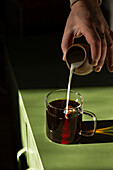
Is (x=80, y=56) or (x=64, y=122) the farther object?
(x=80, y=56)

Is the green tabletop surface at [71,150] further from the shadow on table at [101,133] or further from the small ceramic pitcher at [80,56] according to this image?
the small ceramic pitcher at [80,56]

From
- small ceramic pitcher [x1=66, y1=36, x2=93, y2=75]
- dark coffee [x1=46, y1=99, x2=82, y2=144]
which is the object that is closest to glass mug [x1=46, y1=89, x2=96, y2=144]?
dark coffee [x1=46, y1=99, x2=82, y2=144]

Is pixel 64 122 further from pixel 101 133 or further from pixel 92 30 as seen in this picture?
pixel 92 30

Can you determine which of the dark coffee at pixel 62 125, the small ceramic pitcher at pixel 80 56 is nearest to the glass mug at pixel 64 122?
the dark coffee at pixel 62 125

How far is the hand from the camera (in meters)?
1.01

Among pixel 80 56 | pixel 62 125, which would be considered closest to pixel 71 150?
pixel 62 125

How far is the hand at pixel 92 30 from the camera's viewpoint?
3.32 ft

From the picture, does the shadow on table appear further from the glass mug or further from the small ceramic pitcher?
the small ceramic pitcher

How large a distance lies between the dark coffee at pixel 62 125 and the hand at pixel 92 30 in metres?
0.21

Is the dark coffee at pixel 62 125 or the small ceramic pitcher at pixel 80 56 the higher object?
the small ceramic pitcher at pixel 80 56

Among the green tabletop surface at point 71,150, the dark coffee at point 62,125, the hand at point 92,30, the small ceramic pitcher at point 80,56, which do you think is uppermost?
the hand at point 92,30

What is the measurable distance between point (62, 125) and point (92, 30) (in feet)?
1.14

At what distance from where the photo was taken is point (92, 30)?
1.03 meters

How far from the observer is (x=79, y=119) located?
3.21 ft
